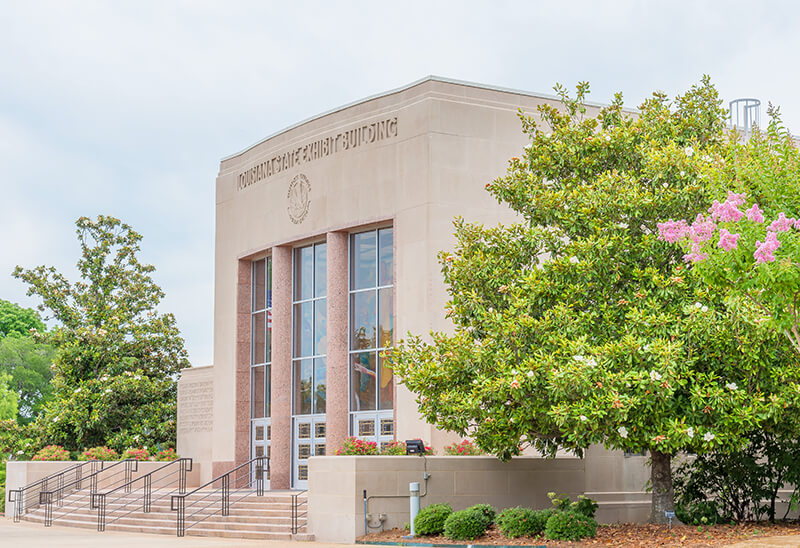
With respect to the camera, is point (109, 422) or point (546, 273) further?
point (109, 422)

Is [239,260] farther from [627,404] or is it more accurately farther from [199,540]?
[627,404]

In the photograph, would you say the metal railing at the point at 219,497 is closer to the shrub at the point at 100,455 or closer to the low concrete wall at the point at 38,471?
the low concrete wall at the point at 38,471

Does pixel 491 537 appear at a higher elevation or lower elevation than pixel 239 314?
lower

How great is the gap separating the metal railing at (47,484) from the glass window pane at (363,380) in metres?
9.74

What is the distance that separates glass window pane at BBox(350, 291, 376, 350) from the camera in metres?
28.5

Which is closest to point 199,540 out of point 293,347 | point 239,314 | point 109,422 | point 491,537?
point 491,537

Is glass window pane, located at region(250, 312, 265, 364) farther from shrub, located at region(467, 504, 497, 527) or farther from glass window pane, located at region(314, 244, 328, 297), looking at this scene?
shrub, located at region(467, 504, 497, 527)

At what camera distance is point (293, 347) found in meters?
31.2

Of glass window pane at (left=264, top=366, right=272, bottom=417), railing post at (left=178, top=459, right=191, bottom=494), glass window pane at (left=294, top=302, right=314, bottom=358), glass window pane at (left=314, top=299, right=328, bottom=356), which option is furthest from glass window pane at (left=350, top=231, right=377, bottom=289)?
railing post at (left=178, top=459, right=191, bottom=494)

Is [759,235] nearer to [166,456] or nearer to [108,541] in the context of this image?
[108,541]

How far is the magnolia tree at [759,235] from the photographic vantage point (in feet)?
41.7

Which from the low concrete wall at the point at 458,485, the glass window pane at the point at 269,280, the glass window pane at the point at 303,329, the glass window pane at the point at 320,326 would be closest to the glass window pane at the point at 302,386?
the glass window pane at the point at 303,329

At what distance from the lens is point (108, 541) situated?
74.1ft

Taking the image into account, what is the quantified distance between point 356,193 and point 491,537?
38.8ft
